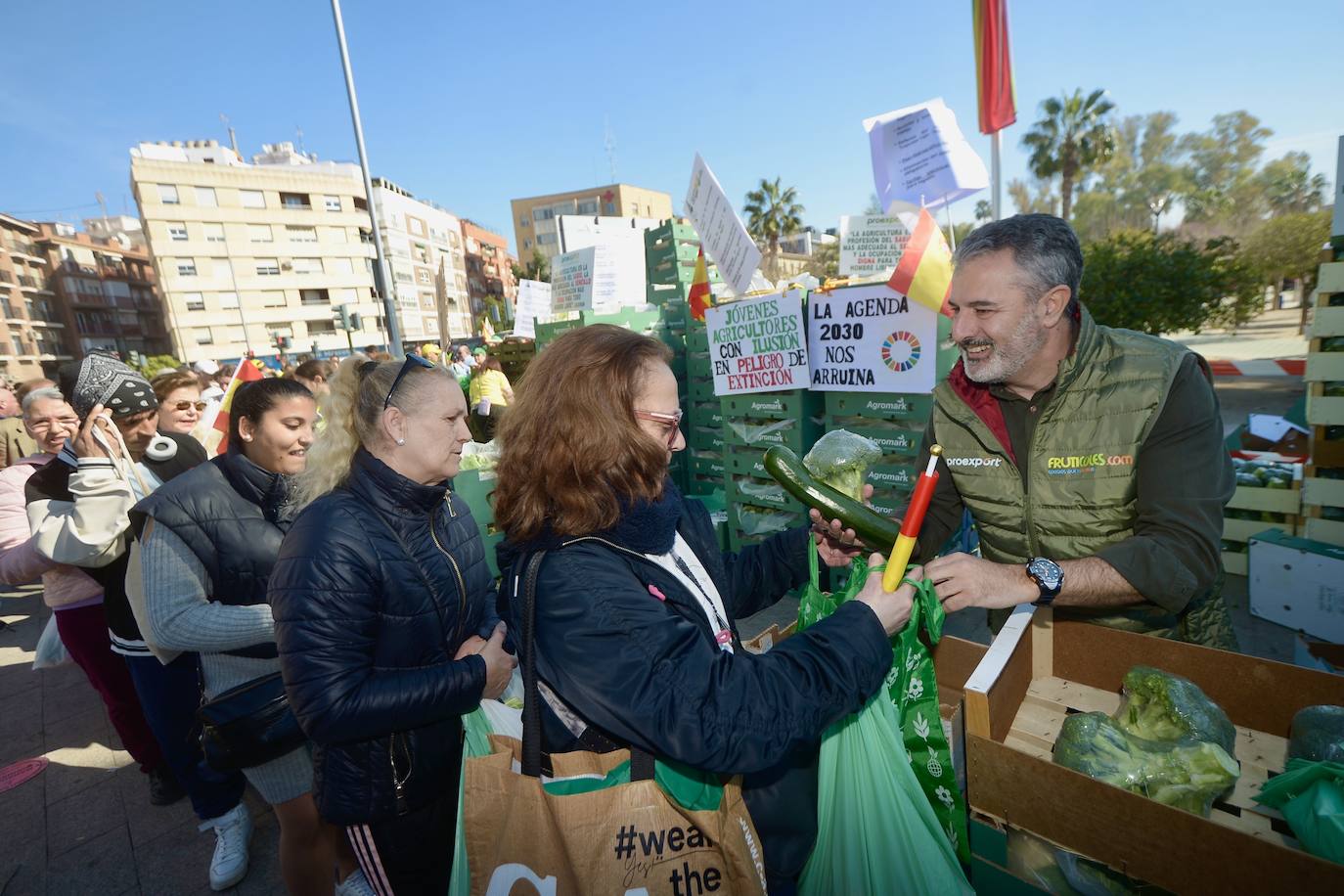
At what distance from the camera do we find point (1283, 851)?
89cm

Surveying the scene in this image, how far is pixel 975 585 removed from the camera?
1.59m

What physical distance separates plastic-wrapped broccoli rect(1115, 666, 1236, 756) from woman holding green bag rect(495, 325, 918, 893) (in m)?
0.52

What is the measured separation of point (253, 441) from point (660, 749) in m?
2.21

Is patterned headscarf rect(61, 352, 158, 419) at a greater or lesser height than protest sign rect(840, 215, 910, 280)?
lesser

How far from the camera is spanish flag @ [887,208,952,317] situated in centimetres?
354

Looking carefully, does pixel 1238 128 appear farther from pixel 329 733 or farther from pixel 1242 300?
pixel 329 733

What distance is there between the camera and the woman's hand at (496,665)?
2.00 m

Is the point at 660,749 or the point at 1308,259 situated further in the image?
the point at 1308,259

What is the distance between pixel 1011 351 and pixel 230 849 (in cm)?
409

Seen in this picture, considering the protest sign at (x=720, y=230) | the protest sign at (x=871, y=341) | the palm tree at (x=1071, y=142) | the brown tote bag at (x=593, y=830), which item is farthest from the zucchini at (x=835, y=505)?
the palm tree at (x=1071, y=142)

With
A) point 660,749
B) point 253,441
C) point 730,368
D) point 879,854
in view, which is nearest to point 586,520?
point 660,749

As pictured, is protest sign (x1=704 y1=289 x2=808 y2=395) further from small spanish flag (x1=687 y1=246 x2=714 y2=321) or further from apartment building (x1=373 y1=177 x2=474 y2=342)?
apartment building (x1=373 y1=177 x2=474 y2=342)

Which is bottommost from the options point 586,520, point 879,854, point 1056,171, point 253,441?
point 879,854

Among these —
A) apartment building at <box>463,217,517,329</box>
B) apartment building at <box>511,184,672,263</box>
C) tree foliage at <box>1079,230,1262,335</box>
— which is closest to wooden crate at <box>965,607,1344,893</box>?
tree foliage at <box>1079,230,1262,335</box>
